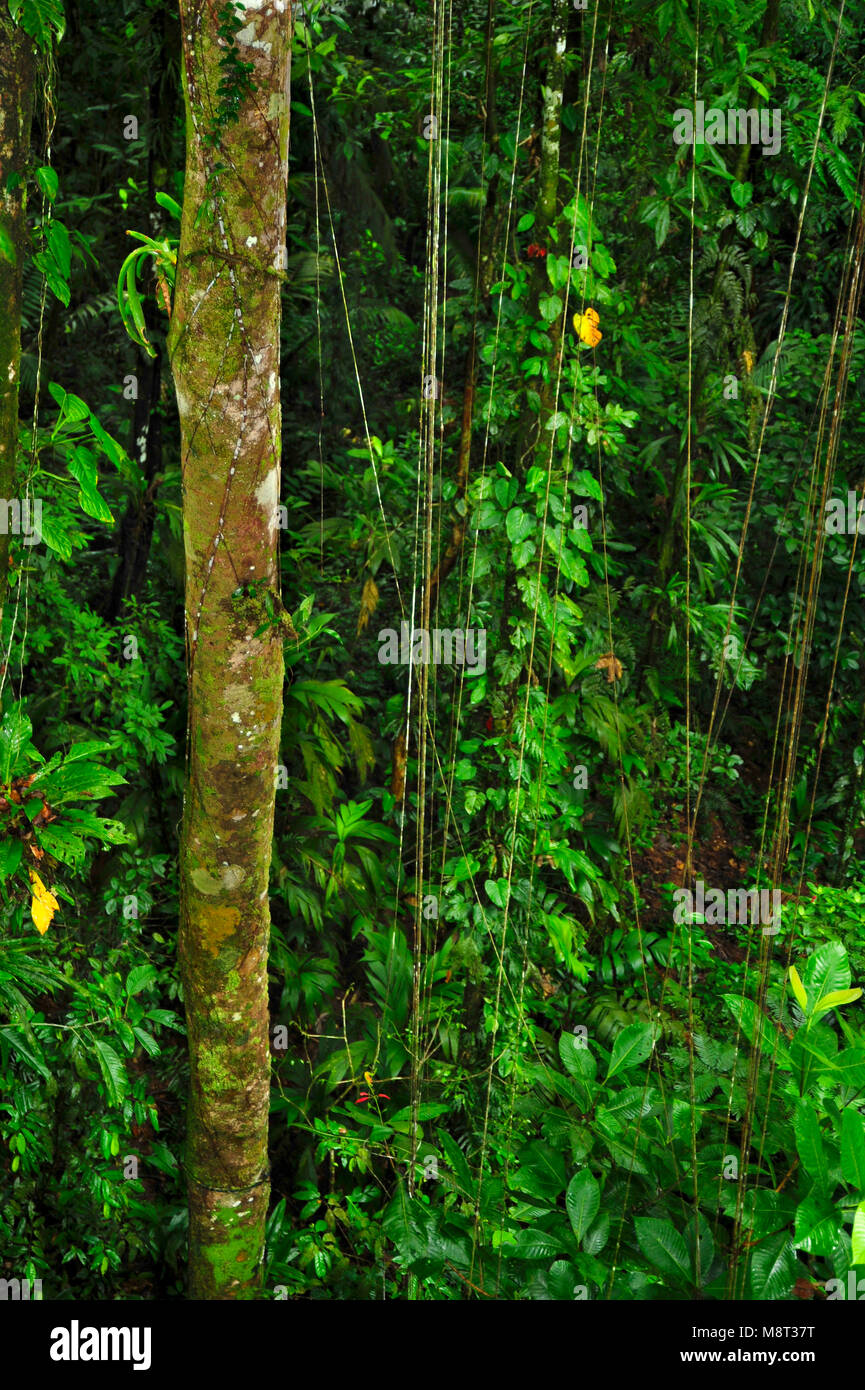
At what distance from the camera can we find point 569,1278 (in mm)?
1238

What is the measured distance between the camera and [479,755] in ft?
6.57

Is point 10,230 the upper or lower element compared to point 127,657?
upper

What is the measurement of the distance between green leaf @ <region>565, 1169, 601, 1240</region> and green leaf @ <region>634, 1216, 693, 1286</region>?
0.08 metres

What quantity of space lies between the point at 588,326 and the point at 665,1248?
1.43 metres

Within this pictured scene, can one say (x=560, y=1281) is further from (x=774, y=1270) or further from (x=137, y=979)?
(x=137, y=979)

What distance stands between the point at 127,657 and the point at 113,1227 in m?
1.11

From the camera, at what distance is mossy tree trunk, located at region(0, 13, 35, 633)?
1047 millimetres

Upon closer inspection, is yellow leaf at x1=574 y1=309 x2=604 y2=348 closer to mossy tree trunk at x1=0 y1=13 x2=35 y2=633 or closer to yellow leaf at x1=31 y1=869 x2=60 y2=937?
mossy tree trunk at x1=0 y1=13 x2=35 y2=633

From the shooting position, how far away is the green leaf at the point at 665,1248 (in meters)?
1.21

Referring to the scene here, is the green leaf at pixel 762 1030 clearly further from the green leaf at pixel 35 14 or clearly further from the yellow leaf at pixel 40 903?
the green leaf at pixel 35 14

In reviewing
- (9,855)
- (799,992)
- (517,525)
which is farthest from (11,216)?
(799,992)
